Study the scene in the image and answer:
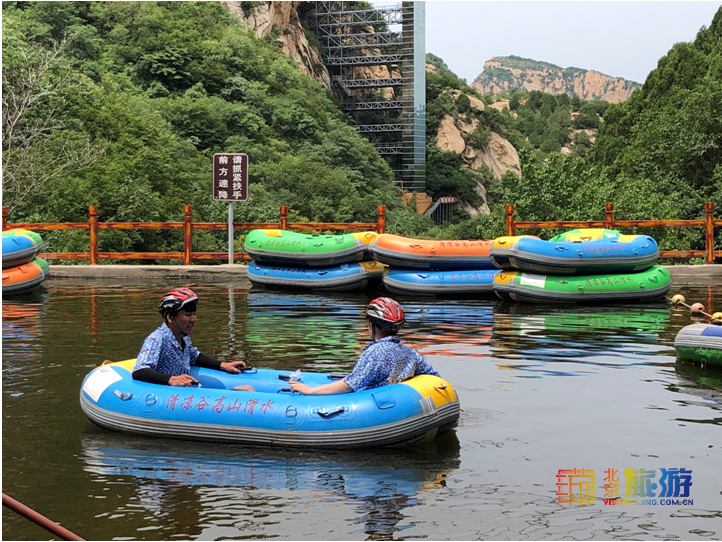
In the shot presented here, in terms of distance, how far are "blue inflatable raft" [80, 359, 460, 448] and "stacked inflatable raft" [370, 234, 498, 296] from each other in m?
9.22

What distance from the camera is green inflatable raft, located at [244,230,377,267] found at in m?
17.1

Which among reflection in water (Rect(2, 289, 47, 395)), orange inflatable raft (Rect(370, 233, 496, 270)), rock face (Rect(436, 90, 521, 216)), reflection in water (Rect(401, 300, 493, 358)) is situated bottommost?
reflection in water (Rect(2, 289, 47, 395))

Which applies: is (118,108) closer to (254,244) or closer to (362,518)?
(254,244)

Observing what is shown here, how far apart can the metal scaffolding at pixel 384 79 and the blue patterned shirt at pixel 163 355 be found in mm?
70222

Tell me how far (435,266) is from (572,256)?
2.58m

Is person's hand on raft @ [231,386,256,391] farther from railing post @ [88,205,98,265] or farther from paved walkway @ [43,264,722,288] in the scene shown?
railing post @ [88,205,98,265]

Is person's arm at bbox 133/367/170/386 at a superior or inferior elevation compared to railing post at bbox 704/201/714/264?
inferior

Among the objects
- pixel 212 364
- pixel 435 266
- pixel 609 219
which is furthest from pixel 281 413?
pixel 609 219

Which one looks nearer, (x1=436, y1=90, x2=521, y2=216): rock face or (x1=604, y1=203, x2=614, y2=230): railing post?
(x1=604, y1=203, x2=614, y2=230): railing post

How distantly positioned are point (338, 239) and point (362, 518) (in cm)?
1220

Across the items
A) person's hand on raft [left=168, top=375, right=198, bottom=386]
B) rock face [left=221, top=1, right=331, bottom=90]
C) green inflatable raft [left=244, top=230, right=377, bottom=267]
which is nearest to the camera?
person's hand on raft [left=168, top=375, right=198, bottom=386]

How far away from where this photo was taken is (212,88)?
5594cm

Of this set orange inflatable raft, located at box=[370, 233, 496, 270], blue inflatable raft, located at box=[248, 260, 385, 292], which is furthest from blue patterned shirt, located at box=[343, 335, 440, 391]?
blue inflatable raft, located at box=[248, 260, 385, 292]

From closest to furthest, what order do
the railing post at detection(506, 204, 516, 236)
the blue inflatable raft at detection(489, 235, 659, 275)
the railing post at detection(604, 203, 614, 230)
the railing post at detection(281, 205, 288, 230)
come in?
the blue inflatable raft at detection(489, 235, 659, 275) → the railing post at detection(604, 203, 614, 230) → the railing post at detection(506, 204, 516, 236) → the railing post at detection(281, 205, 288, 230)
